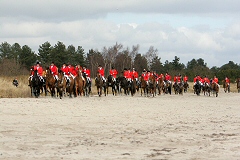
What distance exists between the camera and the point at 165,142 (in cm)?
1255

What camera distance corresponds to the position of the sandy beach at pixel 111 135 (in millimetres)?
10758

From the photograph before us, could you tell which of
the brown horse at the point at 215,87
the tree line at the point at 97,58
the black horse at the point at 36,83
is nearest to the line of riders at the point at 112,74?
the black horse at the point at 36,83

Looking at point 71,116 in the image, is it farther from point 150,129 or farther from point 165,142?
point 165,142

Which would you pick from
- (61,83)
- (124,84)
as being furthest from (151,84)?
(61,83)

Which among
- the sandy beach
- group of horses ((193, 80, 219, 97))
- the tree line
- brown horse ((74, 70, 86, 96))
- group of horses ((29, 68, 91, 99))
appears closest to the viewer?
the sandy beach

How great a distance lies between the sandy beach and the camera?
10758 mm

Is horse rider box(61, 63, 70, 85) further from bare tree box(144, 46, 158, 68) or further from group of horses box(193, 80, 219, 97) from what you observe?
bare tree box(144, 46, 158, 68)

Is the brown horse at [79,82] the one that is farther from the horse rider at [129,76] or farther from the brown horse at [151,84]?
the brown horse at [151,84]

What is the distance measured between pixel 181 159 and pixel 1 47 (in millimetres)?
107407

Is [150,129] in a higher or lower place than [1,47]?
lower

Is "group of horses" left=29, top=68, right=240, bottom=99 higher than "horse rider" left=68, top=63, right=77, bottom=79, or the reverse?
"horse rider" left=68, top=63, right=77, bottom=79

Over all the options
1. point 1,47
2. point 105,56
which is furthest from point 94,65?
point 1,47

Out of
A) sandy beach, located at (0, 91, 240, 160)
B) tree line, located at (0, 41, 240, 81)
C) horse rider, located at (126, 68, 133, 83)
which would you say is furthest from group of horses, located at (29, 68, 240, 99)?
tree line, located at (0, 41, 240, 81)

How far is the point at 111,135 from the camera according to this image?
1369 cm
